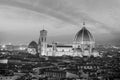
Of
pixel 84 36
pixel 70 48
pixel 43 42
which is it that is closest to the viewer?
pixel 43 42

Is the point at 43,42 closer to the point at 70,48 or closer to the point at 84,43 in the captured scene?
the point at 70,48

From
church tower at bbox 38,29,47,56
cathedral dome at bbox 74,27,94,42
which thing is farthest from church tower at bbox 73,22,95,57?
church tower at bbox 38,29,47,56

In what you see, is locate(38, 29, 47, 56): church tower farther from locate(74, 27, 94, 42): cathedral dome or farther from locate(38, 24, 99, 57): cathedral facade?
locate(74, 27, 94, 42): cathedral dome

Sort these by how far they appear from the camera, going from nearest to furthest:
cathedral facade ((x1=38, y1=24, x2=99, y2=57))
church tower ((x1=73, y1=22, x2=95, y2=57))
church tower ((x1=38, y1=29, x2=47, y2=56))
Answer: church tower ((x1=38, y1=29, x2=47, y2=56)) < cathedral facade ((x1=38, y1=24, x2=99, y2=57)) < church tower ((x1=73, y1=22, x2=95, y2=57))

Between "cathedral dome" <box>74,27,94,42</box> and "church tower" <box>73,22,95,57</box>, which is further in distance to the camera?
"cathedral dome" <box>74,27,94,42</box>

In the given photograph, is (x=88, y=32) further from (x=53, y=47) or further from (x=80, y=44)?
(x=53, y=47)

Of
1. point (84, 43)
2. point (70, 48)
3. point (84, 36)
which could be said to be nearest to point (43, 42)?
point (70, 48)

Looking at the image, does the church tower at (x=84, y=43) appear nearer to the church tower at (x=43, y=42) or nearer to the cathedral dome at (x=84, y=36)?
A: the cathedral dome at (x=84, y=36)

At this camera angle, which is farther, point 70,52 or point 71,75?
point 70,52

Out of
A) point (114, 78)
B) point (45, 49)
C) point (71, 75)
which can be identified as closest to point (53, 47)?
point (45, 49)
